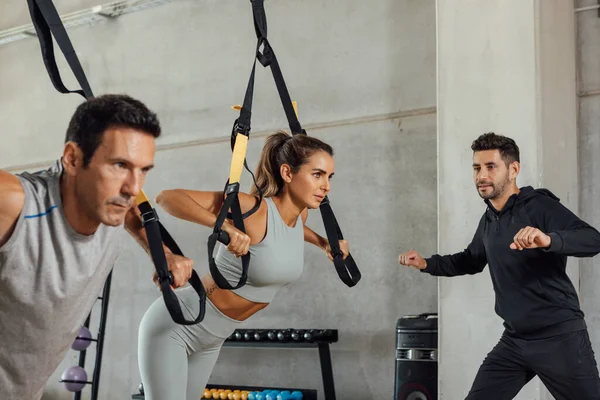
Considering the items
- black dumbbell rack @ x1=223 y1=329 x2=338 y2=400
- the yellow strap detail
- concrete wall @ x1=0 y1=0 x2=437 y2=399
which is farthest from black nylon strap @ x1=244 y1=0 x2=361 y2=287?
concrete wall @ x1=0 y1=0 x2=437 y2=399

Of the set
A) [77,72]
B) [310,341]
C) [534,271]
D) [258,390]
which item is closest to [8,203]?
[77,72]

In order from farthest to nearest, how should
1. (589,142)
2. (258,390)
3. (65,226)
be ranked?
(258,390)
(589,142)
(65,226)

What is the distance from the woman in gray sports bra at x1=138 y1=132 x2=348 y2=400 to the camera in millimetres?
2807

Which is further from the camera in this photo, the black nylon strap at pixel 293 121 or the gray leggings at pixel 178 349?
the black nylon strap at pixel 293 121

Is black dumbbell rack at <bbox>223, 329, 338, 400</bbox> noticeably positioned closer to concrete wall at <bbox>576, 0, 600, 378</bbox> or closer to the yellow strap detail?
concrete wall at <bbox>576, 0, 600, 378</bbox>

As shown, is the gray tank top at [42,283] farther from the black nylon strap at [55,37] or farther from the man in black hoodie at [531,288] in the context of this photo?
the man in black hoodie at [531,288]

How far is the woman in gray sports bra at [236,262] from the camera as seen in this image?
281 centimetres

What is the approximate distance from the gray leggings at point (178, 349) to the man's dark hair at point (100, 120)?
3.67 ft

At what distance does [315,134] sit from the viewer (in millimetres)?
6527

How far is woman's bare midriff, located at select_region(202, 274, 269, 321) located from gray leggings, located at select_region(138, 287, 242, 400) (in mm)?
21

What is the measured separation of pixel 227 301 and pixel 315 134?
3.71 meters

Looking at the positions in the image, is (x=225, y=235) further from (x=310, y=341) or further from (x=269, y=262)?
(x=310, y=341)

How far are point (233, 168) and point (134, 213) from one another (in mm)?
576

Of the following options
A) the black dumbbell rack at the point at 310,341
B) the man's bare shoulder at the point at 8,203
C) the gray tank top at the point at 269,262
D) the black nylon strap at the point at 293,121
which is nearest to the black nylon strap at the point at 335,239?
the black nylon strap at the point at 293,121
